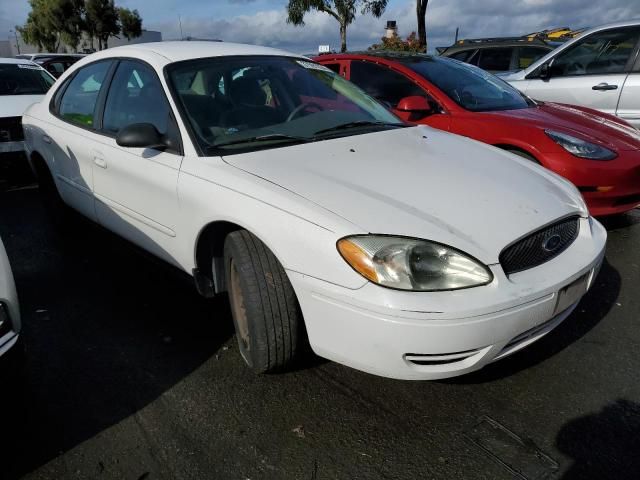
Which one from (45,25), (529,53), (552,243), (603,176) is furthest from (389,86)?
(45,25)

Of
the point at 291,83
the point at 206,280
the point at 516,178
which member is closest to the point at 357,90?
the point at 291,83

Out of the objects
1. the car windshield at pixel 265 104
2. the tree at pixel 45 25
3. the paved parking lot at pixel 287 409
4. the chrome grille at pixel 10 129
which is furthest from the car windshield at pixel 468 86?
the tree at pixel 45 25

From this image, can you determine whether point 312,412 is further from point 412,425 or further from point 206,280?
point 206,280

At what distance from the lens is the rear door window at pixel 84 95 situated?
3434mm

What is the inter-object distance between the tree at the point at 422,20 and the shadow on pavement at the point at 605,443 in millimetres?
15713

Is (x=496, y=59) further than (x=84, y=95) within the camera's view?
Yes

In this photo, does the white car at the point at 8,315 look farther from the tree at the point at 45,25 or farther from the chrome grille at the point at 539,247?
the tree at the point at 45,25

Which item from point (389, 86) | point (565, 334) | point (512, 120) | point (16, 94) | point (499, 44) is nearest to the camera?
point (565, 334)

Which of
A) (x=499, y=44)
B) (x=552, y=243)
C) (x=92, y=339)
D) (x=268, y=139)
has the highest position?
(x=499, y=44)

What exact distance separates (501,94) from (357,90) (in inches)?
79.4

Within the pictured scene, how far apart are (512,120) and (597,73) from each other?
2465 millimetres

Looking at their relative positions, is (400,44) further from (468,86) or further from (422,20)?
(468,86)

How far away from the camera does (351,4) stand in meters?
20.5

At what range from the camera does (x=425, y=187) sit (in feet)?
7.37
